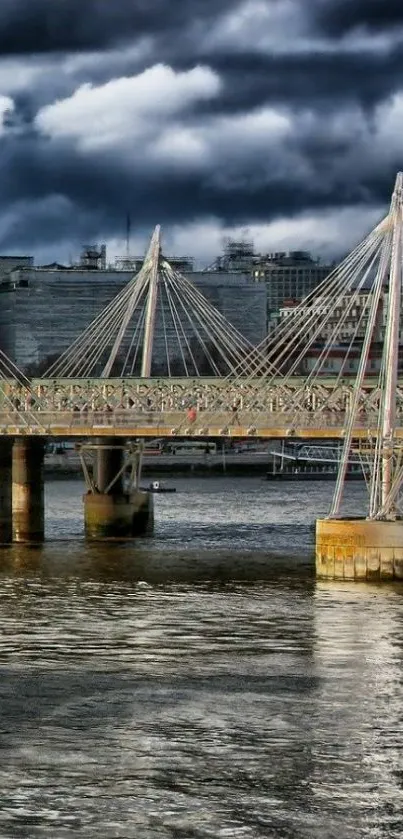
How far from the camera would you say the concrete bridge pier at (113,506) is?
100 meters

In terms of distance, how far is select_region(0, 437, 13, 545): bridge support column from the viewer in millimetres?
96688

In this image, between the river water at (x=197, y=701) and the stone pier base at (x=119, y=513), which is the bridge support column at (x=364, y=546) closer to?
the river water at (x=197, y=701)

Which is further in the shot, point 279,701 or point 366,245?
point 366,245

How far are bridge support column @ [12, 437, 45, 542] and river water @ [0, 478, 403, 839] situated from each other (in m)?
14.2

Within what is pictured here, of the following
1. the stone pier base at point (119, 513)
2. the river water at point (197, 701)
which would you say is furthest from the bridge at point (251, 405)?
the river water at point (197, 701)

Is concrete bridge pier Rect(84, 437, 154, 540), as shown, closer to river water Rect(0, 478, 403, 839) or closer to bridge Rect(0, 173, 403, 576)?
bridge Rect(0, 173, 403, 576)

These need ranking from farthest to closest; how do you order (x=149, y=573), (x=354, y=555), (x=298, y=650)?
(x=149, y=573) < (x=354, y=555) < (x=298, y=650)

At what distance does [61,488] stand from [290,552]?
7377 centimetres

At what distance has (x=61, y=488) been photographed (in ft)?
532

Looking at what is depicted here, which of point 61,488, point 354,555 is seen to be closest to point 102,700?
point 354,555

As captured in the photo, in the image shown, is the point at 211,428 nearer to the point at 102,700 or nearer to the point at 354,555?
the point at 354,555

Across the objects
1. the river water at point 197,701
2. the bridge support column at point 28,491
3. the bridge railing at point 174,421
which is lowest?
the river water at point 197,701

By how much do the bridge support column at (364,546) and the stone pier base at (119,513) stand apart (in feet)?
84.6

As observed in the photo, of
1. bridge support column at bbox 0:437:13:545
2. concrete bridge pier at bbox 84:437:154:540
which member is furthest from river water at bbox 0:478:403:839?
concrete bridge pier at bbox 84:437:154:540
